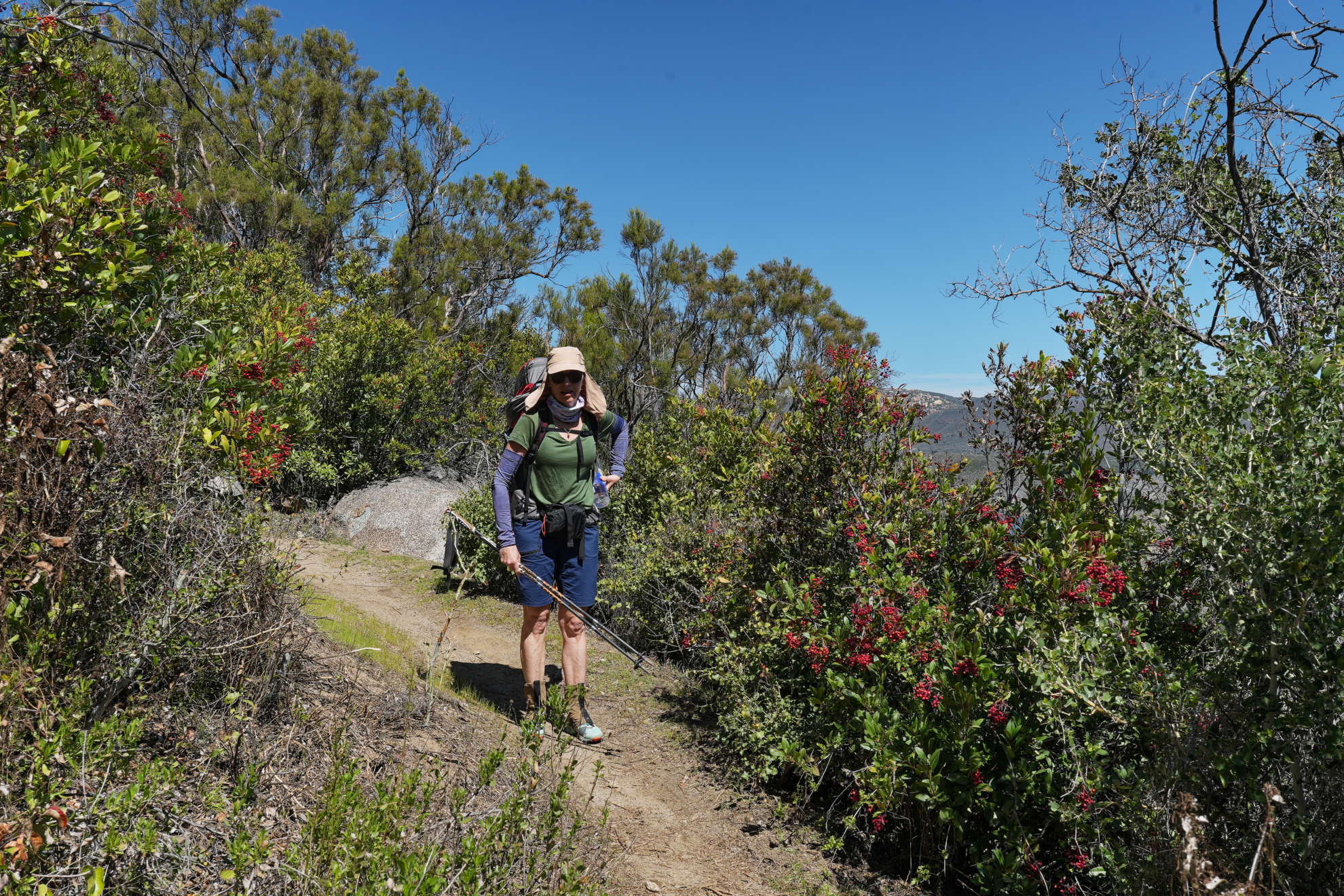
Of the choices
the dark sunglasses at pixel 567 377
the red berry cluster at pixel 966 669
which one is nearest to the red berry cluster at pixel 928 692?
the red berry cluster at pixel 966 669

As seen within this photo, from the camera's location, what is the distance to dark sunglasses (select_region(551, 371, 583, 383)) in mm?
3691

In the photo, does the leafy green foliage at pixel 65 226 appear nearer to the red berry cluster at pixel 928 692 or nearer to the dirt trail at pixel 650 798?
the dirt trail at pixel 650 798

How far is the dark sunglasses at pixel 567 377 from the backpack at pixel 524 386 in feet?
0.33

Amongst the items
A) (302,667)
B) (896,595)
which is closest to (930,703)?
(896,595)

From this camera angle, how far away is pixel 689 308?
15.2m

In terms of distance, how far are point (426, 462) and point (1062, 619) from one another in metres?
10.5

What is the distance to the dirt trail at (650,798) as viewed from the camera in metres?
2.88

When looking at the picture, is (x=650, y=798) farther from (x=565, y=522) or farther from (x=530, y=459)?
(x=530, y=459)

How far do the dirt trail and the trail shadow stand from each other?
11 mm

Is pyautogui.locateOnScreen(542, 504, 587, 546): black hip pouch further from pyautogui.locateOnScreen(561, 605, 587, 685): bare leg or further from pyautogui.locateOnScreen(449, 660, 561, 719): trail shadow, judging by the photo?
pyautogui.locateOnScreen(449, 660, 561, 719): trail shadow

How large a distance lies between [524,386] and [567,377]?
0.32m

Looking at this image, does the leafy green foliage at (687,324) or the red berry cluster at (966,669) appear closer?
the red berry cluster at (966,669)

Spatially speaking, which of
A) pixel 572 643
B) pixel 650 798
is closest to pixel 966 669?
pixel 650 798

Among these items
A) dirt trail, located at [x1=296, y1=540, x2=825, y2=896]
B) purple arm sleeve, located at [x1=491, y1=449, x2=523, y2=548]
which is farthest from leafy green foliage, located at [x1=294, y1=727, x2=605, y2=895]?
purple arm sleeve, located at [x1=491, y1=449, x2=523, y2=548]
